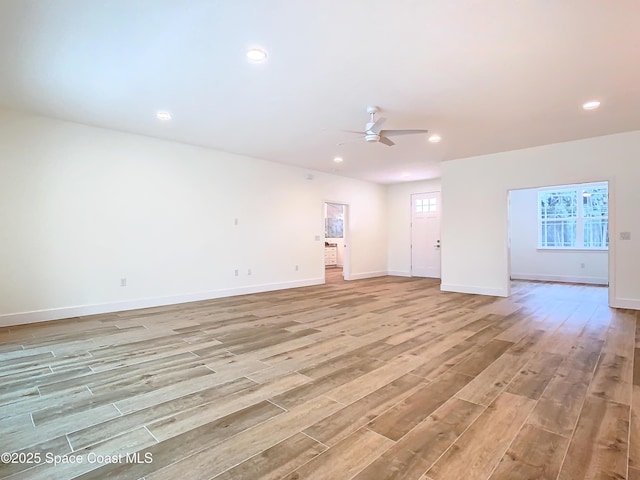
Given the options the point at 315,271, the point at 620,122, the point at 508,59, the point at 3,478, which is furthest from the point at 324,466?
the point at 315,271

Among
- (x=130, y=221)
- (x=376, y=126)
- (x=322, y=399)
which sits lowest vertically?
(x=322, y=399)

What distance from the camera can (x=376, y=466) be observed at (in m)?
1.61

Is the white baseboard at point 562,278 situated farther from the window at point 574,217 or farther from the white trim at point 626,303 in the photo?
the white trim at point 626,303

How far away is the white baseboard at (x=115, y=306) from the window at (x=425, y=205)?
4.79m

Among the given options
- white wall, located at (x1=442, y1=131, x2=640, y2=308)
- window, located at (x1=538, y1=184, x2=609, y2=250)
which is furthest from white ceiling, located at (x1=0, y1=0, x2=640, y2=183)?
window, located at (x1=538, y1=184, x2=609, y2=250)

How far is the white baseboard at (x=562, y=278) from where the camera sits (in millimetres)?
8148

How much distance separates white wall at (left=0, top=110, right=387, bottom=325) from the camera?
4.41 m

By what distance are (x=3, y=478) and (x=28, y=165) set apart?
4.29 meters

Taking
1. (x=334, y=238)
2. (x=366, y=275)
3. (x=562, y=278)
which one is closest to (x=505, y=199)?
(x=562, y=278)

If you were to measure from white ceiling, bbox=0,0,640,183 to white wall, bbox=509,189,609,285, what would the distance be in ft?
14.1

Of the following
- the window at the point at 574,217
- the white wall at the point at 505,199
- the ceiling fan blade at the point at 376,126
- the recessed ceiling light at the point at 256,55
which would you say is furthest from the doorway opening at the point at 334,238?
the recessed ceiling light at the point at 256,55

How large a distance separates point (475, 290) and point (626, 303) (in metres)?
2.25

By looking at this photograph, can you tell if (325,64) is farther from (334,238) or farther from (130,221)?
(334,238)

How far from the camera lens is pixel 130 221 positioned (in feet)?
17.2
